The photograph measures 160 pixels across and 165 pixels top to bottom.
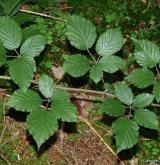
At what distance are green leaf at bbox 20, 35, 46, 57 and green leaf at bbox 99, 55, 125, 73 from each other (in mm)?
356

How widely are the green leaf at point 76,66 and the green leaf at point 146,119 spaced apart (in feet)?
1.26

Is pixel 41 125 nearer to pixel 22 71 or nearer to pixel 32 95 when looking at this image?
pixel 32 95

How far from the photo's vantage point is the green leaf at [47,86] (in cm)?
206

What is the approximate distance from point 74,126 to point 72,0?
138cm

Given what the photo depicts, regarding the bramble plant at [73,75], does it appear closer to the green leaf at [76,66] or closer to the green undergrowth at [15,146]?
the green leaf at [76,66]

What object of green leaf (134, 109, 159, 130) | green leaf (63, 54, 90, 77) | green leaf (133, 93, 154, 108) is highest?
green leaf (63, 54, 90, 77)

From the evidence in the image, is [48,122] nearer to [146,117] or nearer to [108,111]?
[108,111]

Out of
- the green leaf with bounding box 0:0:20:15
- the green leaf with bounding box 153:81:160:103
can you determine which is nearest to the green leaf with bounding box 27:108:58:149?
the green leaf with bounding box 153:81:160:103

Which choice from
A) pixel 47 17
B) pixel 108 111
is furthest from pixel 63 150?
pixel 47 17

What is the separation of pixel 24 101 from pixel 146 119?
2.20ft

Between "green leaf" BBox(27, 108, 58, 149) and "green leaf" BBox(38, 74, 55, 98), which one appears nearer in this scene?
"green leaf" BBox(27, 108, 58, 149)

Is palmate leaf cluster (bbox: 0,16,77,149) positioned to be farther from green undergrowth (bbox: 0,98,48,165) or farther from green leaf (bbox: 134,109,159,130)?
green undergrowth (bbox: 0,98,48,165)

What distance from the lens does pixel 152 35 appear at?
3.77 metres

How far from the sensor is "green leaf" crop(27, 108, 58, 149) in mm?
1861
